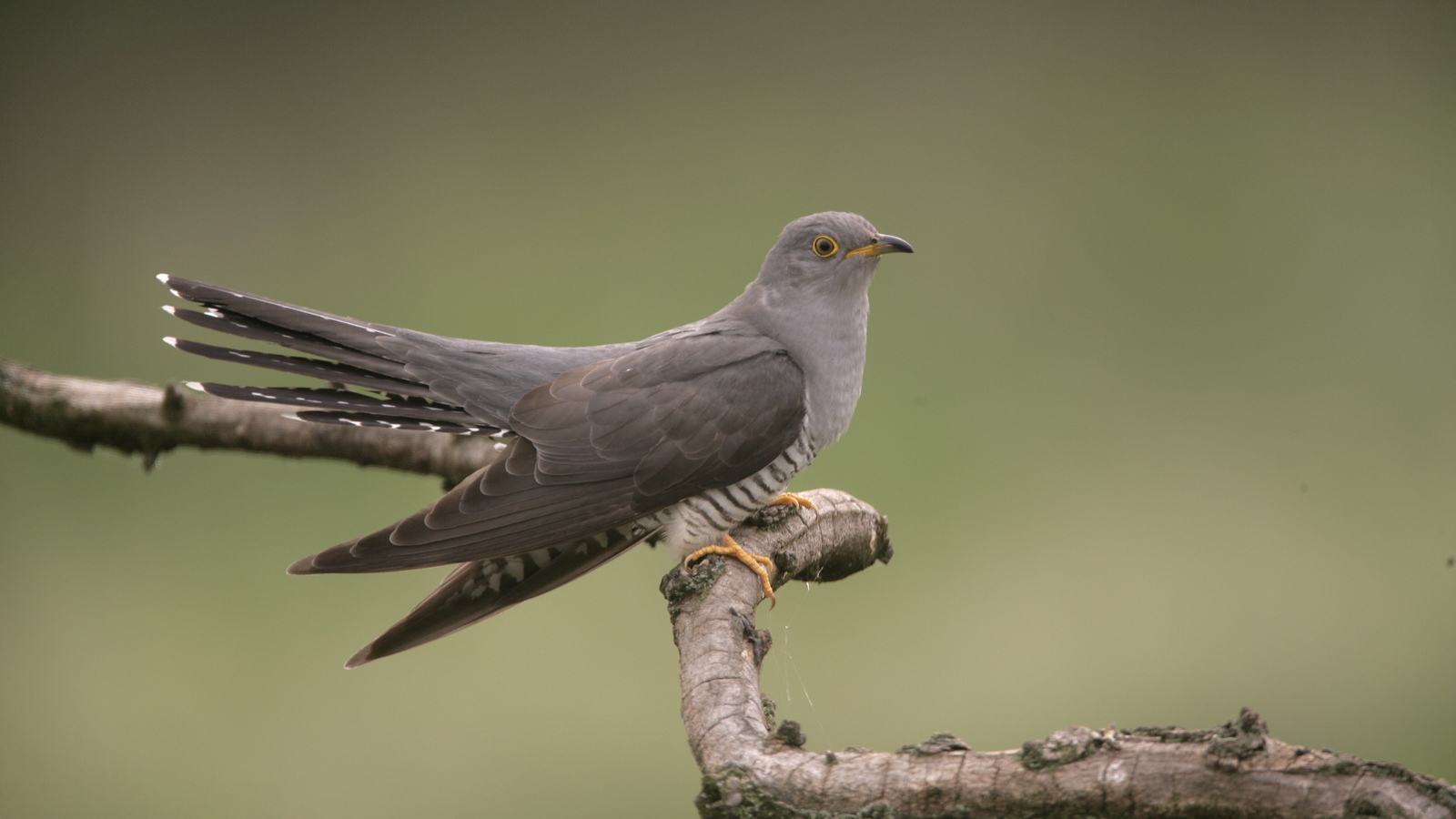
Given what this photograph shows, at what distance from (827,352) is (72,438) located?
1.64m

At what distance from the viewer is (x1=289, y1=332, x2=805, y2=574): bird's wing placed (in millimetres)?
1550

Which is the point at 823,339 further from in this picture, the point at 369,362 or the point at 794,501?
the point at 369,362

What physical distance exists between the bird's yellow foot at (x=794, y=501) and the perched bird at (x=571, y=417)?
0.12 meters

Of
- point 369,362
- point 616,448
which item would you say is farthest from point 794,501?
point 369,362

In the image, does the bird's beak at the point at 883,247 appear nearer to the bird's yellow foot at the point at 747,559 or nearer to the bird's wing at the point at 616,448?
the bird's wing at the point at 616,448

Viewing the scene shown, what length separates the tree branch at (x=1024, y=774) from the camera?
0.83 metres

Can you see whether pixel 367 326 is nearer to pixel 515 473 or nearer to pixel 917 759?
pixel 515 473

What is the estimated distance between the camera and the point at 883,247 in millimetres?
1851

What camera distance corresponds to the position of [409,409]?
167cm

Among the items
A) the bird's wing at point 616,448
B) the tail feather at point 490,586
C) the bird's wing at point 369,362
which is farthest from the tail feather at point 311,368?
the tail feather at point 490,586

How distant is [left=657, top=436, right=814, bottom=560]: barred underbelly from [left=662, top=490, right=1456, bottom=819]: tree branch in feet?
1.02

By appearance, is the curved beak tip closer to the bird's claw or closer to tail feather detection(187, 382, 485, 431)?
the bird's claw

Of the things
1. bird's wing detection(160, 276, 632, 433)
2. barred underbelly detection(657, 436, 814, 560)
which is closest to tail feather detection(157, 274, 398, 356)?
bird's wing detection(160, 276, 632, 433)

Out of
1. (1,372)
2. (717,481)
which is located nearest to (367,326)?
(717,481)
